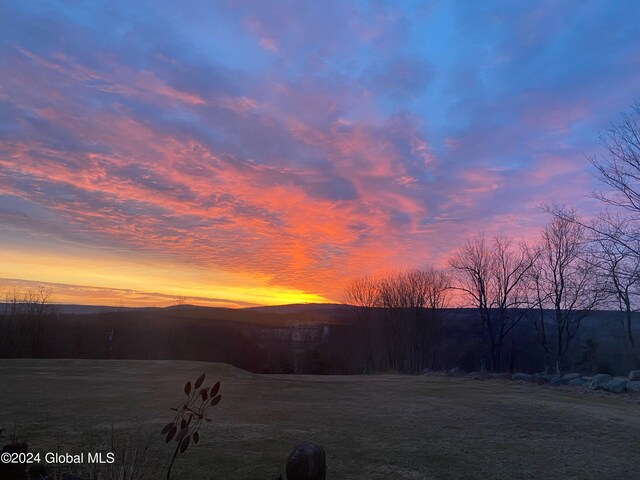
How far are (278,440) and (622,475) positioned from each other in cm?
602

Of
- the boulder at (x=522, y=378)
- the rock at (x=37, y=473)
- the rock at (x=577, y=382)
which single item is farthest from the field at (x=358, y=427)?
the boulder at (x=522, y=378)

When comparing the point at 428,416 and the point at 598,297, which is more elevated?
the point at 598,297

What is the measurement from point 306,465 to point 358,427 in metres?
4.86

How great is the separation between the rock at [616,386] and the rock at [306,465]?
642 inches

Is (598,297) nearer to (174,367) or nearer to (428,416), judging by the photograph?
(428,416)

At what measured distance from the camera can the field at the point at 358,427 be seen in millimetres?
7309

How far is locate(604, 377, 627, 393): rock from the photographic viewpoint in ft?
55.6

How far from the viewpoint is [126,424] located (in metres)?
9.59

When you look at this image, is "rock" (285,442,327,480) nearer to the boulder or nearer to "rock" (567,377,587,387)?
"rock" (567,377,587,387)

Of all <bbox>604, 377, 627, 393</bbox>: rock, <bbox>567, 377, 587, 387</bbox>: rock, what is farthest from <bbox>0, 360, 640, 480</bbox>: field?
<bbox>567, 377, 587, 387</bbox>: rock

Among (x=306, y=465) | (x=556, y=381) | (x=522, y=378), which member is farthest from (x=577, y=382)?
(x=306, y=465)

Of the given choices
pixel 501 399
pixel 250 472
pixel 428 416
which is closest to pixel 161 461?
pixel 250 472

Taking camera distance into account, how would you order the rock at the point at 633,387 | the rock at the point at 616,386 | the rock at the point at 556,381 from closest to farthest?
the rock at the point at 633,387
the rock at the point at 616,386
the rock at the point at 556,381

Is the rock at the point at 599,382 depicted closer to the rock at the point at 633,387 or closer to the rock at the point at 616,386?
the rock at the point at 616,386
